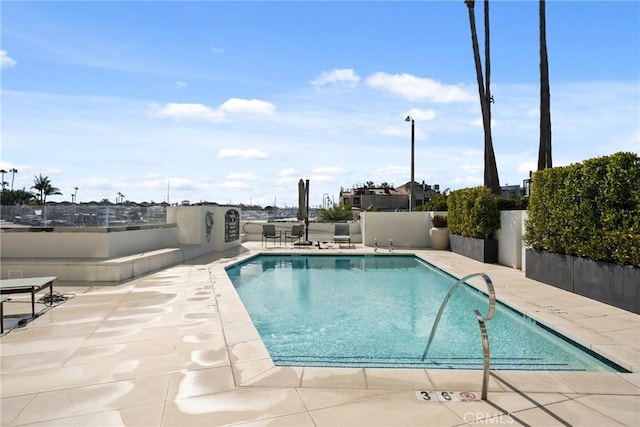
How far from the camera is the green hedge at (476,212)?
11.9m

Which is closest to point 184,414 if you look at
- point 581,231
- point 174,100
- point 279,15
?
point 581,231

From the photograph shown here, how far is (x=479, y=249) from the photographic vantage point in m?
12.2

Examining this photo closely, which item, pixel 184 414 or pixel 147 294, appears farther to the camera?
pixel 147 294

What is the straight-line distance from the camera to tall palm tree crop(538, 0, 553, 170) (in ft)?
49.0

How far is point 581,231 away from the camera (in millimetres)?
7469

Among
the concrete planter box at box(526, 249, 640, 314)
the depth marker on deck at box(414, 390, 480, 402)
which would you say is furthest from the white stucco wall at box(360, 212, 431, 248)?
the depth marker on deck at box(414, 390, 480, 402)

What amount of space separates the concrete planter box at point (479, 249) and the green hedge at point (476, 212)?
20 cm

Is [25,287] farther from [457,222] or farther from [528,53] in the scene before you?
[528,53]

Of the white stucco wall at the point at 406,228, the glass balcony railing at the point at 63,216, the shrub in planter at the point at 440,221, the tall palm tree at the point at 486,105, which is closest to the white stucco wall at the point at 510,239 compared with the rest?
the shrub in planter at the point at 440,221

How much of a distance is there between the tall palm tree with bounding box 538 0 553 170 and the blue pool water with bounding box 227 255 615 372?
306 inches

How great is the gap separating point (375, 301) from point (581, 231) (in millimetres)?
4123

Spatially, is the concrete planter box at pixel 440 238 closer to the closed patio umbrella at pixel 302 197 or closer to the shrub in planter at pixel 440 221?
the shrub in planter at pixel 440 221

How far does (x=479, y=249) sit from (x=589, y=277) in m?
4.98

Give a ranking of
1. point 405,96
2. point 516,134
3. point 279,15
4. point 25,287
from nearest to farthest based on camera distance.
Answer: point 25,287 → point 279,15 → point 516,134 → point 405,96
